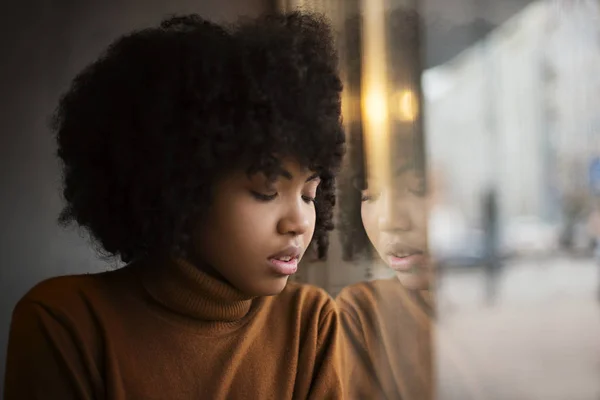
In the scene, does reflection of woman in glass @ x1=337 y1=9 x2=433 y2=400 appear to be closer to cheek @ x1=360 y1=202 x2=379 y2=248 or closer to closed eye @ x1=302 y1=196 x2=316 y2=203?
cheek @ x1=360 y1=202 x2=379 y2=248

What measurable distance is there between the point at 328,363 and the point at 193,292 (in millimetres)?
249

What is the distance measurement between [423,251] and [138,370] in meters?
0.48

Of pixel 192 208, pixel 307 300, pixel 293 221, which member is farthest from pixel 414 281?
pixel 192 208

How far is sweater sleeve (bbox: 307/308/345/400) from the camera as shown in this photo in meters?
1.04

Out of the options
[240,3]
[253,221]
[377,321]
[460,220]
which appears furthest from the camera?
[240,3]

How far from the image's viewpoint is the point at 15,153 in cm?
132

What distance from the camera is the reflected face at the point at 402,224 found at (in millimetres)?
1089

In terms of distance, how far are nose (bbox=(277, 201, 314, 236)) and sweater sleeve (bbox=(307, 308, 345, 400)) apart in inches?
8.3

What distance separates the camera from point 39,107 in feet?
4.37

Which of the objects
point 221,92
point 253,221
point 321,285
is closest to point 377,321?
point 321,285

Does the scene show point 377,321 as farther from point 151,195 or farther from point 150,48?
point 150,48

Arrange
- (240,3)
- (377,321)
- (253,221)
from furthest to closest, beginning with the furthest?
(240,3), (377,321), (253,221)

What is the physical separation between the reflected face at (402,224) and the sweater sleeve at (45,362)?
519 millimetres

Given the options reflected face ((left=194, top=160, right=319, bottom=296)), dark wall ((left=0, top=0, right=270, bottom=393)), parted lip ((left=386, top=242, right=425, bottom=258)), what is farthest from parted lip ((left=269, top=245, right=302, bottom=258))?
dark wall ((left=0, top=0, right=270, bottom=393))
